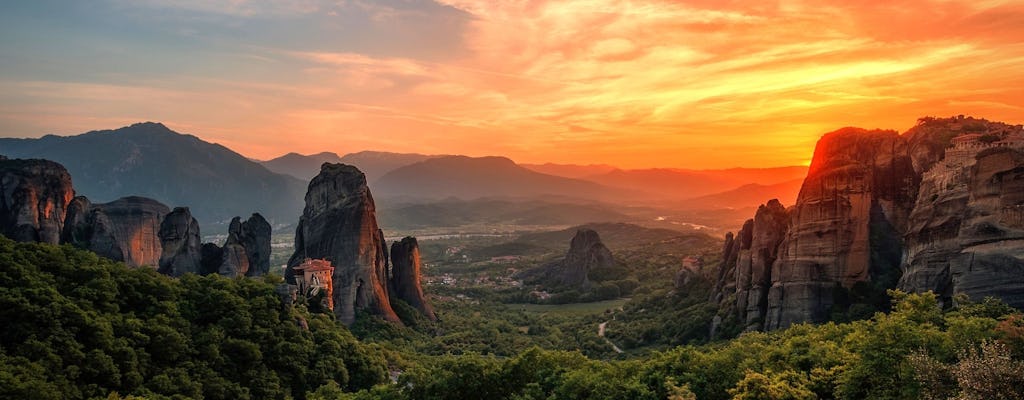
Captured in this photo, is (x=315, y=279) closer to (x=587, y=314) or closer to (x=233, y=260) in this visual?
(x=233, y=260)

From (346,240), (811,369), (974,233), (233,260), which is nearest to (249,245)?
(233,260)

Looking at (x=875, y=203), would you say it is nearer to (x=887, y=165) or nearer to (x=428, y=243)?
(x=887, y=165)

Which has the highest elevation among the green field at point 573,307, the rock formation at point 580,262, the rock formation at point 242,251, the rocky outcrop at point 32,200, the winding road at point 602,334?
the rocky outcrop at point 32,200

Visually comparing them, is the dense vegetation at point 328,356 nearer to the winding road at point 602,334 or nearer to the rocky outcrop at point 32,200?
the rocky outcrop at point 32,200

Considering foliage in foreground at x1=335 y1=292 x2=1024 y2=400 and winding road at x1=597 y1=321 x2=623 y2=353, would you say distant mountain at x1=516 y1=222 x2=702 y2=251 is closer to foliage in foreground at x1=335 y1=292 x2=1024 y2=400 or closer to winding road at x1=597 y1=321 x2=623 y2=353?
winding road at x1=597 y1=321 x2=623 y2=353

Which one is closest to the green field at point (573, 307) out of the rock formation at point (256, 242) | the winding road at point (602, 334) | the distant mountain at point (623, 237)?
the winding road at point (602, 334)

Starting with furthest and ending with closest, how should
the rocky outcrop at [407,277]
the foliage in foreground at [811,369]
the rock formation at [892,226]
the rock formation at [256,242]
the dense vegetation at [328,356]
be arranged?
the rocky outcrop at [407,277]
the rock formation at [256,242]
the rock formation at [892,226]
the dense vegetation at [328,356]
the foliage in foreground at [811,369]
